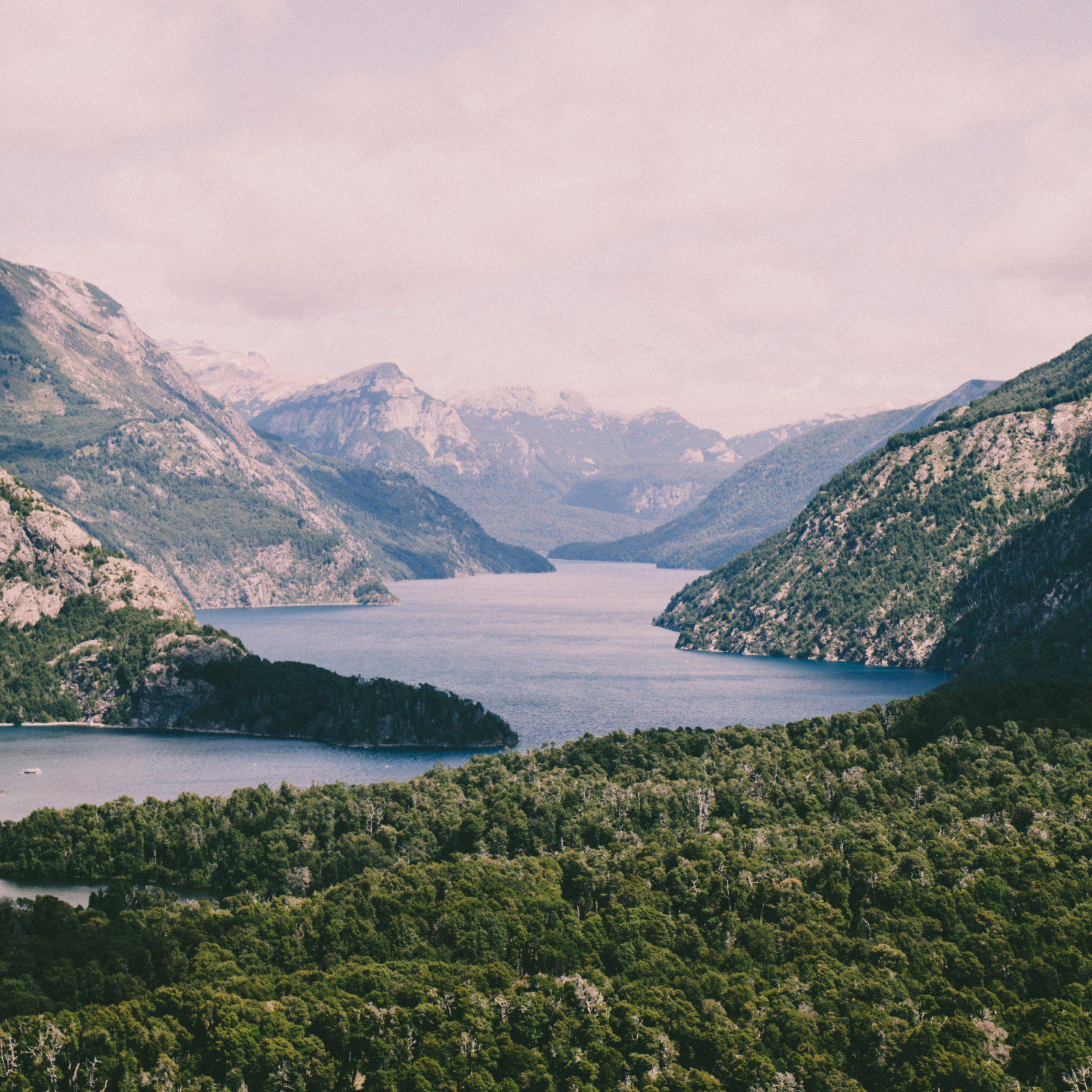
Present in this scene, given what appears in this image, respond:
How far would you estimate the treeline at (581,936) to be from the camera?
308ft

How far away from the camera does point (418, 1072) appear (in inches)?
3622

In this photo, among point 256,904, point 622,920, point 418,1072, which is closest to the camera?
point 418,1072

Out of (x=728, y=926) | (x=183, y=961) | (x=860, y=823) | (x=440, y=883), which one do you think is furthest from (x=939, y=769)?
(x=183, y=961)

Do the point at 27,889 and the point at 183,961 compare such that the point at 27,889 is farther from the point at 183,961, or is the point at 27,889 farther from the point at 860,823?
the point at 860,823

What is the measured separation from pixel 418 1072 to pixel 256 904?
4344cm

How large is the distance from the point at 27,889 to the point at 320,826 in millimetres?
39343

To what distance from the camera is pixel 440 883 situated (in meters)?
133

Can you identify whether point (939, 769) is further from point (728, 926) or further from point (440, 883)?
point (440, 883)

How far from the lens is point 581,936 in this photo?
118m

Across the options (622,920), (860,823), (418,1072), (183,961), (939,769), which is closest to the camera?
(418,1072)

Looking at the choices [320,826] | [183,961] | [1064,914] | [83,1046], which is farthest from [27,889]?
[1064,914]

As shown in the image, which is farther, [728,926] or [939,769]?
[939,769]

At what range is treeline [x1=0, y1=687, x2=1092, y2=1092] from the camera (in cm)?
9381

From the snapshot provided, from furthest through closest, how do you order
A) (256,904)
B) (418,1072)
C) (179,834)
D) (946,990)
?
(179,834), (256,904), (946,990), (418,1072)
